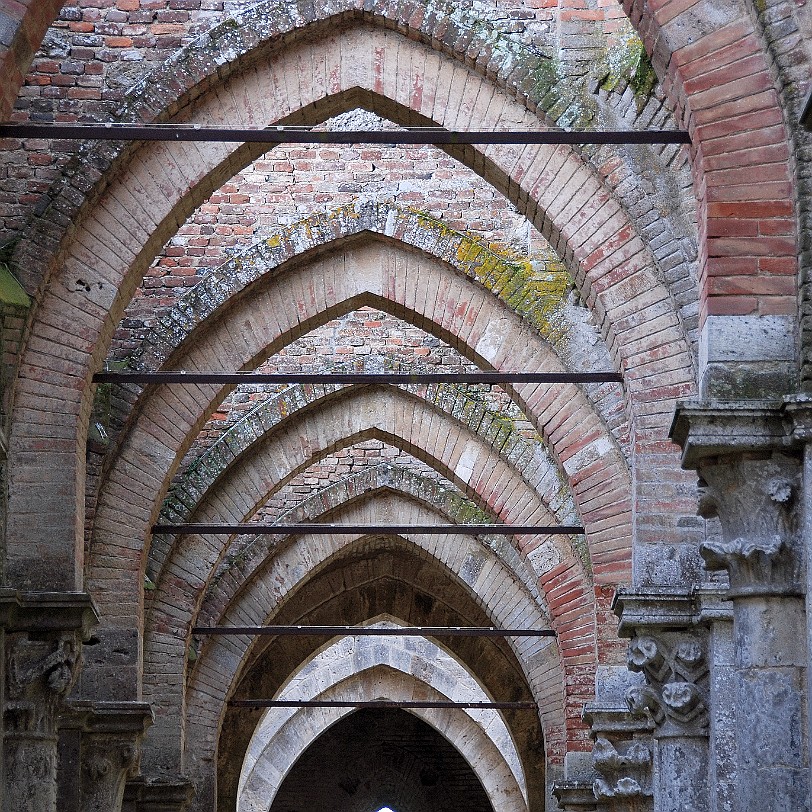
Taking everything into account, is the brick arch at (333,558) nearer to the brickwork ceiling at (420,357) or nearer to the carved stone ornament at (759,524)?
the brickwork ceiling at (420,357)

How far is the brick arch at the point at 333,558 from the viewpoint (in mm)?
18344

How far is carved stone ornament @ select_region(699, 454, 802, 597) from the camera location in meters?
A: 6.87

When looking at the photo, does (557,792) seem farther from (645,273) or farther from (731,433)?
(731,433)

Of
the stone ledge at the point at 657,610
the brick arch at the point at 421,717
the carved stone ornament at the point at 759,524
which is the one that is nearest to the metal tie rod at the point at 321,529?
the stone ledge at the point at 657,610

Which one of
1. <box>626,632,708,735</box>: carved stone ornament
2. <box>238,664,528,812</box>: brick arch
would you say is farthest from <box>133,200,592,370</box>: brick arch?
<box>238,664,528,812</box>: brick arch

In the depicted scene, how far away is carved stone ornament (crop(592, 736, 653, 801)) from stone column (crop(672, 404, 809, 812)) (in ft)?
19.4

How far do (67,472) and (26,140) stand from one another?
74.1 inches

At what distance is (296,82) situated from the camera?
11.3 m

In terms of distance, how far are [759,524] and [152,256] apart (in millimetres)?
5373

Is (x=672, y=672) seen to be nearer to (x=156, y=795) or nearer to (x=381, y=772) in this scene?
(x=156, y=795)

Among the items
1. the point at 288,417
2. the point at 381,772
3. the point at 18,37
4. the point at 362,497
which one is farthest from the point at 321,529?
the point at 381,772

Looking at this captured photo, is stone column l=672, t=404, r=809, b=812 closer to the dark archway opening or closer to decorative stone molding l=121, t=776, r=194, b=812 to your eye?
decorative stone molding l=121, t=776, r=194, b=812

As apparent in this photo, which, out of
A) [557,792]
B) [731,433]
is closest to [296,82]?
[731,433]

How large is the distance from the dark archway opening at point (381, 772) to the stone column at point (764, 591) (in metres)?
24.1
